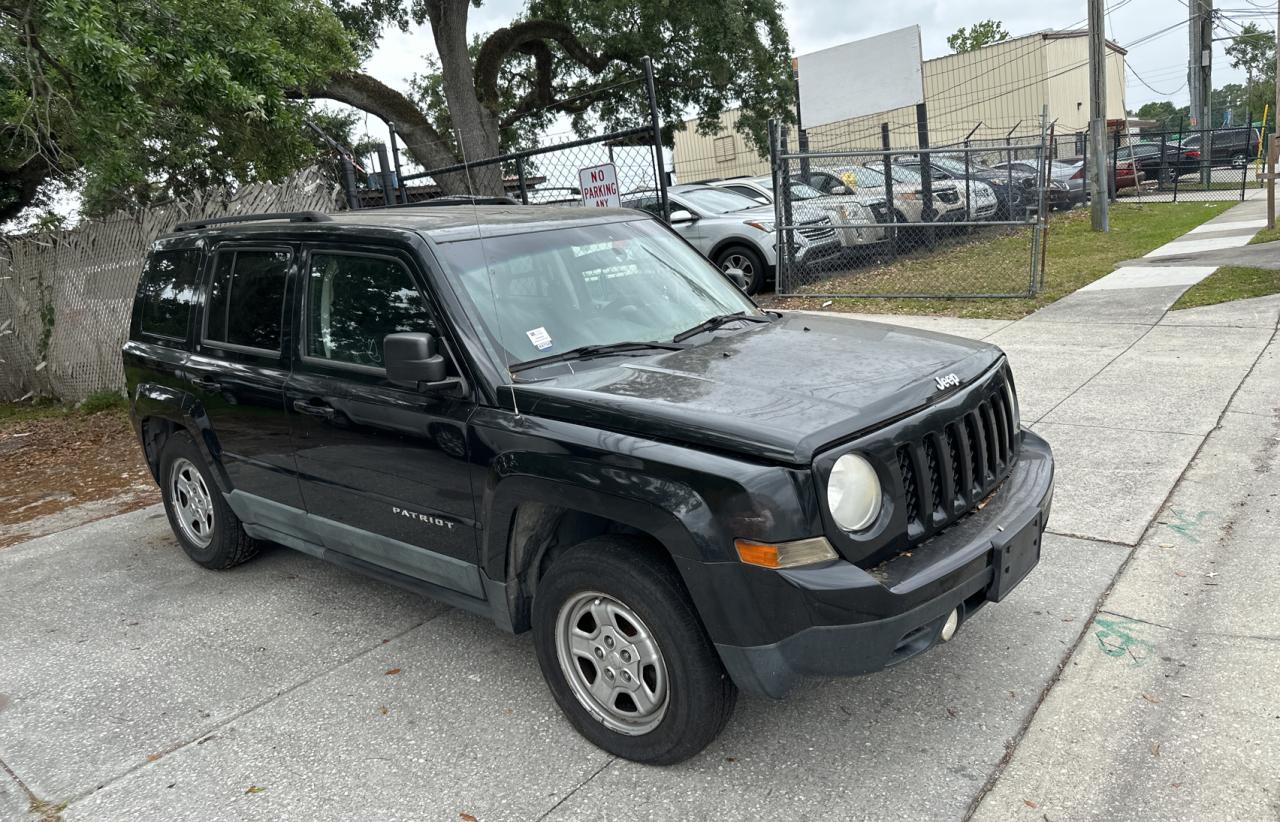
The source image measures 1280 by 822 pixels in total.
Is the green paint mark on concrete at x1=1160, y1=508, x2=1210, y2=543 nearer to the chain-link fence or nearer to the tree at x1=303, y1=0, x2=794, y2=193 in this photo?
the chain-link fence

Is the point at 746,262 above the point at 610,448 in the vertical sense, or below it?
below

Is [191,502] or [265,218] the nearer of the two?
[265,218]

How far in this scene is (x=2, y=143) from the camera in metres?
13.5

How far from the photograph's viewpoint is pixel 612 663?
3111mm

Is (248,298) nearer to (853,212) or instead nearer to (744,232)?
(744,232)

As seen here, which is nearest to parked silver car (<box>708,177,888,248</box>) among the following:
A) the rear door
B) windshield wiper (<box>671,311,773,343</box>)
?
windshield wiper (<box>671,311,773,343</box>)

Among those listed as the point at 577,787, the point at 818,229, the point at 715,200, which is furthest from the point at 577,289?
the point at 715,200

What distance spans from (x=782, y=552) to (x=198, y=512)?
3777mm

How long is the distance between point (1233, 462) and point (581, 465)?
167 inches

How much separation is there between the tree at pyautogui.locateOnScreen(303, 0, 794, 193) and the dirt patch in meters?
7.19

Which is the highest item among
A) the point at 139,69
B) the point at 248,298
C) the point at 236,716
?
the point at 139,69

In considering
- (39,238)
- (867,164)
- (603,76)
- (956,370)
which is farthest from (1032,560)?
(603,76)

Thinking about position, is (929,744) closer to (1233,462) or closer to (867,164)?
(1233,462)

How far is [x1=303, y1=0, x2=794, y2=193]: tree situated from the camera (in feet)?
59.8
